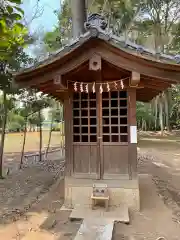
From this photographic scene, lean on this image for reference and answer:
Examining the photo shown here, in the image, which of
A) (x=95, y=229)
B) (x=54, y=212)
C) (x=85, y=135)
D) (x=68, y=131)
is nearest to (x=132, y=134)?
(x=85, y=135)

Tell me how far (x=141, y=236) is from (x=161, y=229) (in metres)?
0.50

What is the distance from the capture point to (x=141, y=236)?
14.4ft

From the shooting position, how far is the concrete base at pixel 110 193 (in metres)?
5.48

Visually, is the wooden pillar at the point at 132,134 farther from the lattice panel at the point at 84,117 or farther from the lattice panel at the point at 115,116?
the lattice panel at the point at 84,117

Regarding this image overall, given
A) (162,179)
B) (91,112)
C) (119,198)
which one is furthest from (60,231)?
(162,179)

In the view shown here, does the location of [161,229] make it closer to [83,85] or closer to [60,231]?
[60,231]

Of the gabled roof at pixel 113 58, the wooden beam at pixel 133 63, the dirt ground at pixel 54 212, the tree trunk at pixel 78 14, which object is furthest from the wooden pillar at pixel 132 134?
the tree trunk at pixel 78 14

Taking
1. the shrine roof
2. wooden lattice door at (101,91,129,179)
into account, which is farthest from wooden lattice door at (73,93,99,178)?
the shrine roof

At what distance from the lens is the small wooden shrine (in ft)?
16.2

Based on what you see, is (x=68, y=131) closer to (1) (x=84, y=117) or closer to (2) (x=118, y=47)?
(1) (x=84, y=117)

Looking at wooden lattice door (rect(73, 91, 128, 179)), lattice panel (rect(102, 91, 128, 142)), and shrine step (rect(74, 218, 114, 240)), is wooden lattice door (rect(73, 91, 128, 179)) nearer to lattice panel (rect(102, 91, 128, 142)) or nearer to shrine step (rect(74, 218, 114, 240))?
lattice panel (rect(102, 91, 128, 142))

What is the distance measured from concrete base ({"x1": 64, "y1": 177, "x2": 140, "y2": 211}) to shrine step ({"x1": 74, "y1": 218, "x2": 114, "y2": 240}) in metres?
0.80

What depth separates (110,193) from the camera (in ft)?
18.1

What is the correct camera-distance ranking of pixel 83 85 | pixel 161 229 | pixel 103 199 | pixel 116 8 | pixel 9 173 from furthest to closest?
pixel 116 8, pixel 9 173, pixel 83 85, pixel 103 199, pixel 161 229
